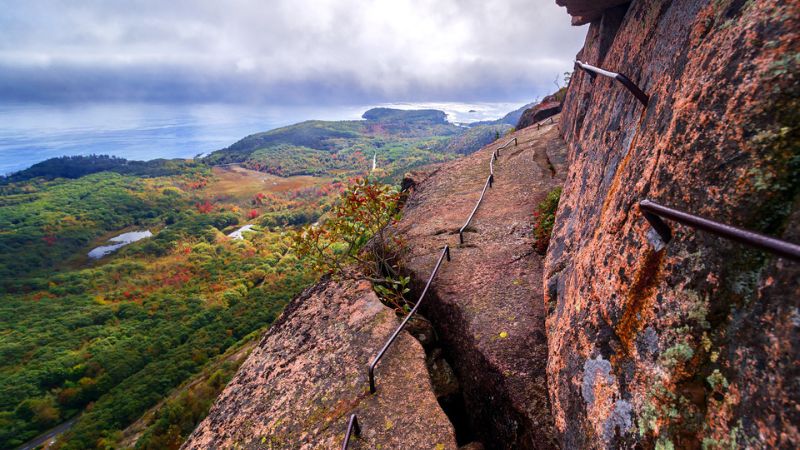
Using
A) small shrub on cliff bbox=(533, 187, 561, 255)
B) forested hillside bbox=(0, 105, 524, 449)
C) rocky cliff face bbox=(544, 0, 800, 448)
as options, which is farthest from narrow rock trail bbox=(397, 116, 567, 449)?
forested hillside bbox=(0, 105, 524, 449)

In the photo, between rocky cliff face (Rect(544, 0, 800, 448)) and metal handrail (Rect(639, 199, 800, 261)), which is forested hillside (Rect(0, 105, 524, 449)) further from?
metal handrail (Rect(639, 199, 800, 261))

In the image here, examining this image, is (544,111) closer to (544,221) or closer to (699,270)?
(544,221)

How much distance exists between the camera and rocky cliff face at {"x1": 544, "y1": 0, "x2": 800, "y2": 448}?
2064 mm

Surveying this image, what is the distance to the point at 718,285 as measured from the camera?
2408 millimetres

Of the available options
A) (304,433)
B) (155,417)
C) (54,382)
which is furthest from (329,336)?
(54,382)

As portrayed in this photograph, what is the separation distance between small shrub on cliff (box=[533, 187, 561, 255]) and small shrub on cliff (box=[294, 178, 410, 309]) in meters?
2.87

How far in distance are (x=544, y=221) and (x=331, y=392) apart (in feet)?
18.4

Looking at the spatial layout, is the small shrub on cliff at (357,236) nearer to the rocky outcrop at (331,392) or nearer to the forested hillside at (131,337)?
the rocky outcrop at (331,392)

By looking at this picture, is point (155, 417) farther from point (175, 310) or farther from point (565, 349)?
point (565, 349)

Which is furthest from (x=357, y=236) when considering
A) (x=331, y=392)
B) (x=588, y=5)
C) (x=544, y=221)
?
(x=588, y=5)

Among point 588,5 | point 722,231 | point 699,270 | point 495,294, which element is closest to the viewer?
point 722,231

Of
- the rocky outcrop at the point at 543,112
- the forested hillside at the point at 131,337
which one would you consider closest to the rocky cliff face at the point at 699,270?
the rocky outcrop at the point at 543,112

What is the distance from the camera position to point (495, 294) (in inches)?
265

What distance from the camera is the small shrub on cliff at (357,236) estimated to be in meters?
8.07
